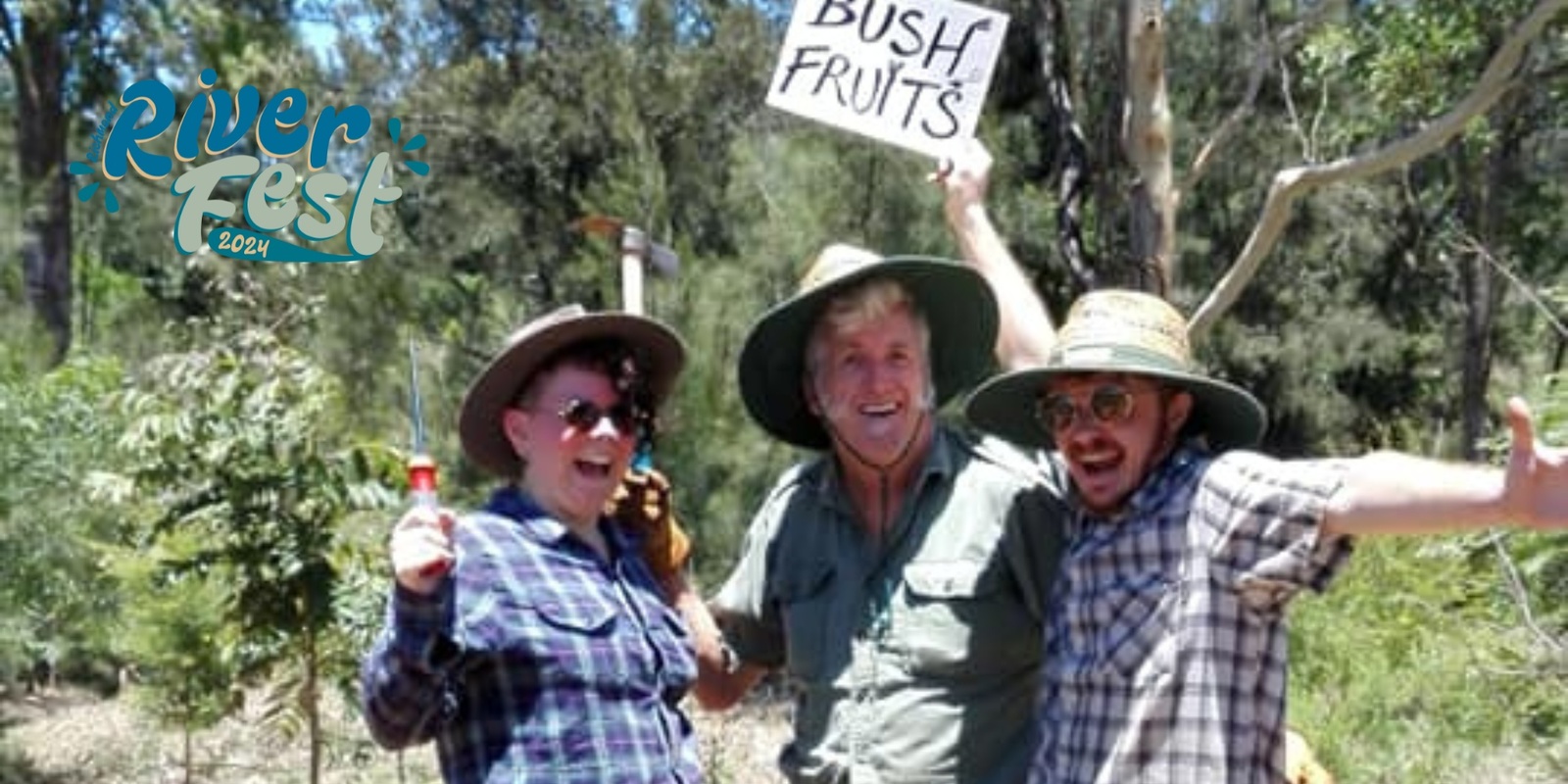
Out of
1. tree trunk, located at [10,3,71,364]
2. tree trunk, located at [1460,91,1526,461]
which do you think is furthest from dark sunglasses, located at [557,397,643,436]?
tree trunk, located at [10,3,71,364]

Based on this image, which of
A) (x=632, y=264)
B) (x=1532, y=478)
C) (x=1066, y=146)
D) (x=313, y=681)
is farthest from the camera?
(x=1066, y=146)

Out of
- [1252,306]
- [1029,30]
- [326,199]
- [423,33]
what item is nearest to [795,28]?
[326,199]

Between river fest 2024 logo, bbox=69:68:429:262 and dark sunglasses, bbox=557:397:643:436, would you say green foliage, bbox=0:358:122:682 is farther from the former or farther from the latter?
dark sunglasses, bbox=557:397:643:436

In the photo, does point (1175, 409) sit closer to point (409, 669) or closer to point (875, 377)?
point (875, 377)

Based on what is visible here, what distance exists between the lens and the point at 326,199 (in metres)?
9.13

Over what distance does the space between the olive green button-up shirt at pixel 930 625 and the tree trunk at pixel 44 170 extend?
50.2 ft

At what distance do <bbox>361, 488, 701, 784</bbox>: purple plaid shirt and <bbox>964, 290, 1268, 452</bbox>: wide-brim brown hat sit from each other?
641 mm

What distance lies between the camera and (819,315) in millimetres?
2461

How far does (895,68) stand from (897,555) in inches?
35.7

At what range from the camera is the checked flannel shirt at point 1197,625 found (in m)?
1.93

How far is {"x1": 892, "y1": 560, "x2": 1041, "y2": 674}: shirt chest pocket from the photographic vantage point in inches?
91.2

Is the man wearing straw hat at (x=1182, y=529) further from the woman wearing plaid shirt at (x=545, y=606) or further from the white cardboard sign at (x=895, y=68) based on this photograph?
the white cardboard sign at (x=895, y=68)

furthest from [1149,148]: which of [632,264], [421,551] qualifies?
[421,551]

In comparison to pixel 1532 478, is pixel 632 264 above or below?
above
